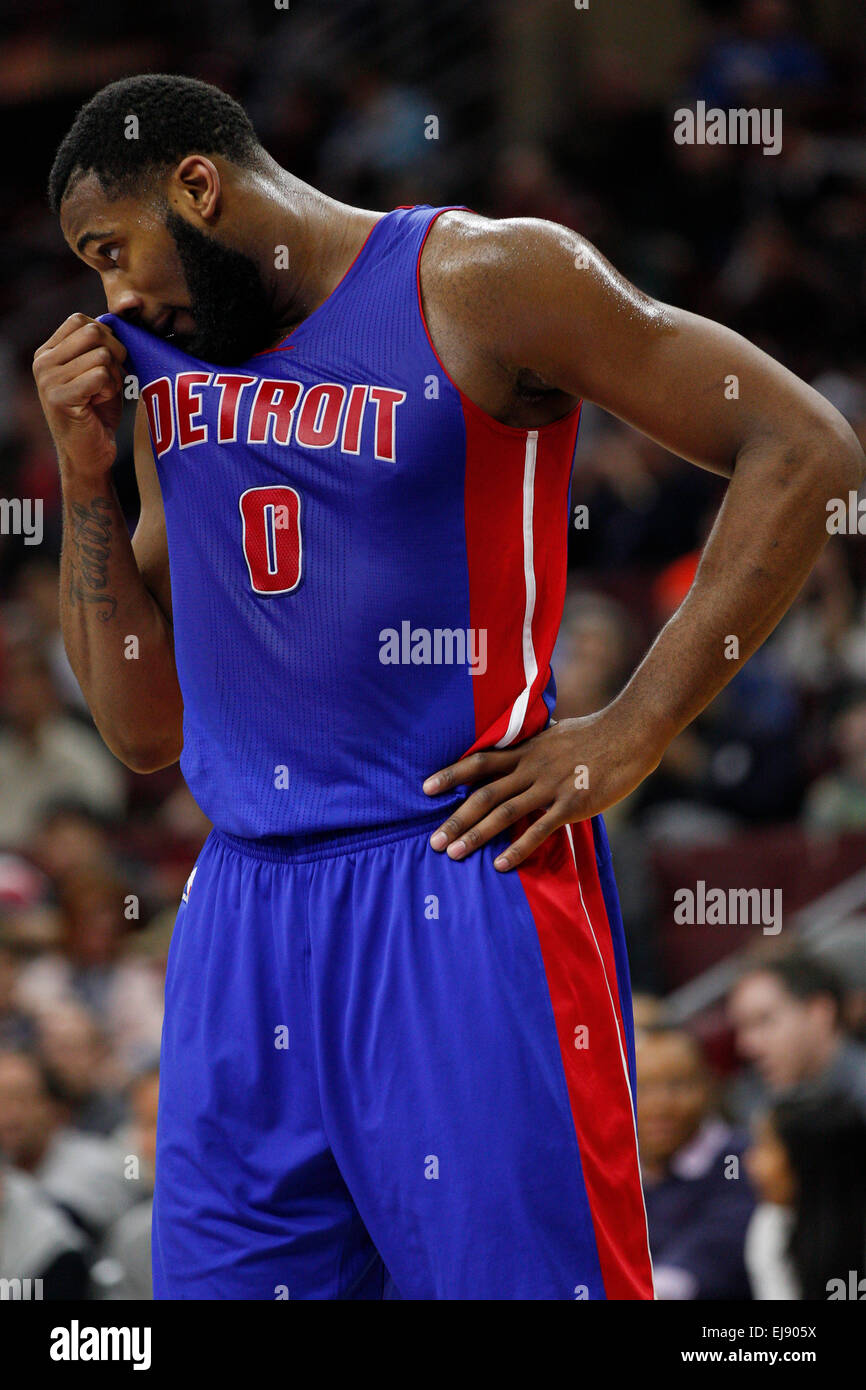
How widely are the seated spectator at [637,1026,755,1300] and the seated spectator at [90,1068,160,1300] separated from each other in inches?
44.5

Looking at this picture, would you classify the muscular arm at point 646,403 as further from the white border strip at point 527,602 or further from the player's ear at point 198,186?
the player's ear at point 198,186

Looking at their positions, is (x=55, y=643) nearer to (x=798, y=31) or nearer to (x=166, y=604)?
(x=166, y=604)

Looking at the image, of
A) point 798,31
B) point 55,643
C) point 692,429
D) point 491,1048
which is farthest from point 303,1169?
point 798,31

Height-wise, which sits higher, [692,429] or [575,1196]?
[692,429]

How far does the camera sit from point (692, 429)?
5.92 ft

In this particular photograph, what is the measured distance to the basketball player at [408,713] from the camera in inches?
68.5

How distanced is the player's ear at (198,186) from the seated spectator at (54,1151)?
268cm

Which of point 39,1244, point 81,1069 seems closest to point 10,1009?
point 81,1069

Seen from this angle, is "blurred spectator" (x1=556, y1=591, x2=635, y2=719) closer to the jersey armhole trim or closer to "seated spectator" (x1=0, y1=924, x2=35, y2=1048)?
"seated spectator" (x1=0, y1=924, x2=35, y2=1048)

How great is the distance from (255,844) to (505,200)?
6.96 m

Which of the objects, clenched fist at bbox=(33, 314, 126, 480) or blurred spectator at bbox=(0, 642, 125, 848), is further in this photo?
blurred spectator at bbox=(0, 642, 125, 848)

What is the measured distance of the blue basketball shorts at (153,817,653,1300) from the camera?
1.72m

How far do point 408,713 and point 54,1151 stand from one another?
2.70 m

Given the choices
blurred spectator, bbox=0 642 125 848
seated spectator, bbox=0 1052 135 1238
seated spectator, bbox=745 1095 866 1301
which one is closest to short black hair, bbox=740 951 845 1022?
seated spectator, bbox=745 1095 866 1301
